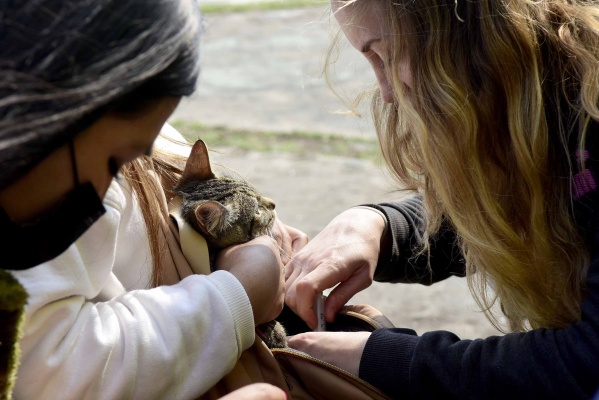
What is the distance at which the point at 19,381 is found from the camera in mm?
1377

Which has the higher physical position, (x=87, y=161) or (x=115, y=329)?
(x=87, y=161)

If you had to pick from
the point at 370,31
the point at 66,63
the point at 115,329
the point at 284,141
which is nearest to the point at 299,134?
the point at 284,141

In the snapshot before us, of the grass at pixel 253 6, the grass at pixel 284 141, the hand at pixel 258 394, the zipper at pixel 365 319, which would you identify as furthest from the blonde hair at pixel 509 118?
the grass at pixel 253 6

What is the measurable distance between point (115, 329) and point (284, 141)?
399 centimetres

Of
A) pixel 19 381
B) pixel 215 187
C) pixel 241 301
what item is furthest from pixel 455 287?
pixel 19 381

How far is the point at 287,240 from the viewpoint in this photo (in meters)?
2.25

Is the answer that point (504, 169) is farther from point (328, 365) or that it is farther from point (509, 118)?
point (328, 365)

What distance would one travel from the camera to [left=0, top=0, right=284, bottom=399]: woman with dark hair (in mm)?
1097

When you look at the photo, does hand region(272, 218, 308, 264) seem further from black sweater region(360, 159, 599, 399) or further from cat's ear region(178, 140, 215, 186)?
black sweater region(360, 159, 599, 399)

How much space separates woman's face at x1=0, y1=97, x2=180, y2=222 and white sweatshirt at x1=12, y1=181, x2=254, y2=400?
0.13 meters

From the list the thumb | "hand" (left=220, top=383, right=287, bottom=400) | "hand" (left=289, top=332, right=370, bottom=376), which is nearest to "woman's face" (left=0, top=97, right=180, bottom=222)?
"hand" (left=220, top=383, right=287, bottom=400)

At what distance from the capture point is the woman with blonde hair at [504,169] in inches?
64.3

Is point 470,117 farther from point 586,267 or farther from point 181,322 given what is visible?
point 181,322

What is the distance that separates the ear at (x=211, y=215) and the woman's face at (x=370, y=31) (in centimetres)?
50
